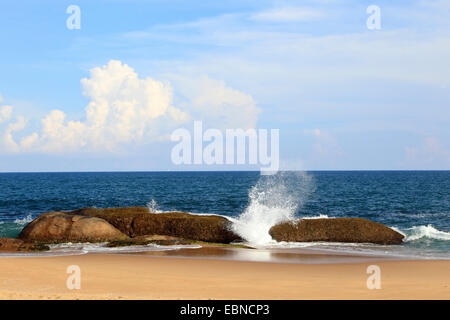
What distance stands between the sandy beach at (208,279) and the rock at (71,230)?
11.5 ft

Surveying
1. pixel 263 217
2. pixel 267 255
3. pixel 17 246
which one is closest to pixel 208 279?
pixel 267 255

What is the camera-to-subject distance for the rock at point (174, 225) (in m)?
21.9

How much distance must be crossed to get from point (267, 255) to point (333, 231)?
203 inches

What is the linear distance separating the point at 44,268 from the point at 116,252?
4.24m

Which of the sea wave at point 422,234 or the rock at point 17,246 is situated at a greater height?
the rock at point 17,246

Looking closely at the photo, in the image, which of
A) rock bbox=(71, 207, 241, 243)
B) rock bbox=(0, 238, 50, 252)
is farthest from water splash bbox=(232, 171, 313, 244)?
rock bbox=(0, 238, 50, 252)

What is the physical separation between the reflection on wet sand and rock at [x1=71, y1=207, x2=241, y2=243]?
2.16m

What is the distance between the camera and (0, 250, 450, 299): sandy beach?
35.9 feet

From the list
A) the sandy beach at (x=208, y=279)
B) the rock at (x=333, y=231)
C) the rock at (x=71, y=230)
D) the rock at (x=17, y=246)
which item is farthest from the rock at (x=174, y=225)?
the sandy beach at (x=208, y=279)

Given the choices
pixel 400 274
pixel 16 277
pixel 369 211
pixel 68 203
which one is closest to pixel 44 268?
pixel 16 277

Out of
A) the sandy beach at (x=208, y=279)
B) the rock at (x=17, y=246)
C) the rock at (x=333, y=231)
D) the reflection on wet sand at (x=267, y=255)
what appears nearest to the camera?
the sandy beach at (x=208, y=279)

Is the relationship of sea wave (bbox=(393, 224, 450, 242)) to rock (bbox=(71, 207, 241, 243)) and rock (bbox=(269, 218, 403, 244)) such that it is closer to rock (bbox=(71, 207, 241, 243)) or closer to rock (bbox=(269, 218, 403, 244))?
rock (bbox=(269, 218, 403, 244))

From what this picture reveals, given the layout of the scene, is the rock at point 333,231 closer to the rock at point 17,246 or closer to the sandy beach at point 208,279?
the sandy beach at point 208,279
